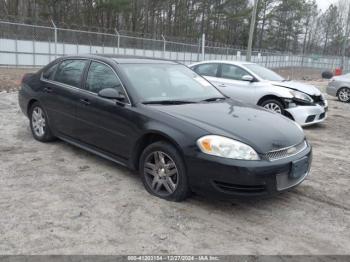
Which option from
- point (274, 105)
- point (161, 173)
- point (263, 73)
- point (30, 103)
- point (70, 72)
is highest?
point (70, 72)

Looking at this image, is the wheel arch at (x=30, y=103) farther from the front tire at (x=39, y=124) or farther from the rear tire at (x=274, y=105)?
the rear tire at (x=274, y=105)

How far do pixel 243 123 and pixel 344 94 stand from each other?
1177cm

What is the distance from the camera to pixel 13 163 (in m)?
5.09

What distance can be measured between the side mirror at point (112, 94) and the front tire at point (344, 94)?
12135 millimetres

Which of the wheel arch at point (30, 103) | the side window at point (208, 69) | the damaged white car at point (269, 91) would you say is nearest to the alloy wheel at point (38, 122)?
the wheel arch at point (30, 103)

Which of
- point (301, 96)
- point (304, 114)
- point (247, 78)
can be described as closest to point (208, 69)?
point (247, 78)

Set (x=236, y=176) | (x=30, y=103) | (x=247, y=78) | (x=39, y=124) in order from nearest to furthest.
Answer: (x=236, y=176), (x=39, y=124), (x=30, y=103), (x=247, y=78)

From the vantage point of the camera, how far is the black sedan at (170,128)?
3.69 metres

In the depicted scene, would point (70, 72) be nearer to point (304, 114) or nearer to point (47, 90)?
point (47, 90)

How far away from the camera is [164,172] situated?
13.4ft

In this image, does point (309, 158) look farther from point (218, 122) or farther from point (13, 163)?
point (13, 163)

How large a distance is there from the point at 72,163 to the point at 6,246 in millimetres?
2122

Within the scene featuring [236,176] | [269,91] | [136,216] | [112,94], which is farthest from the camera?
[269,91]

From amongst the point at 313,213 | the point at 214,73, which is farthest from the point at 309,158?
the point at 214,73
